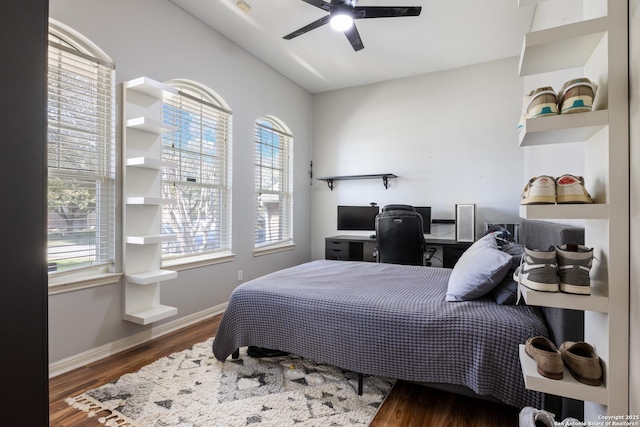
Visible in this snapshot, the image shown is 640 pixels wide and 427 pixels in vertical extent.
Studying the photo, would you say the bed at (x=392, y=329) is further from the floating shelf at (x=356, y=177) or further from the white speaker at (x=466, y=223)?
the floating shelf at (x=356, y=177)

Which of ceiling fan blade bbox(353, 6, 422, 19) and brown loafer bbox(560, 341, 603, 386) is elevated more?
ceiling fan blade bbox(353, 6, 422, 19)

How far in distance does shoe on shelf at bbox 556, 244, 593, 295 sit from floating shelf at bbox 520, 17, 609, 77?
25.0 inches

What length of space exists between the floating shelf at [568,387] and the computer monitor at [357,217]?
3.39 meters

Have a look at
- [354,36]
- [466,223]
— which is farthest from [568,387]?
[466,223]

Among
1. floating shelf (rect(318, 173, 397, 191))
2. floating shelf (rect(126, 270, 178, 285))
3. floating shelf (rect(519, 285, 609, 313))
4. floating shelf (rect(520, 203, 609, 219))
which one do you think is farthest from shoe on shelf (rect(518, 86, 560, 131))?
floating shelf (rect(318, 173, 397, 191))

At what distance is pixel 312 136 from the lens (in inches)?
198

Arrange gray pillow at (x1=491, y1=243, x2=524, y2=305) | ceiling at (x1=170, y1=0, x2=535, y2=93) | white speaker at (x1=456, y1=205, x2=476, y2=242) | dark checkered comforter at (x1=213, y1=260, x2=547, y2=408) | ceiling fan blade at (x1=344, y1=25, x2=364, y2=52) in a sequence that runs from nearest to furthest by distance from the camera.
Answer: dark checkered comforter at (x1=213, y1=260, x2=547, y2=408) → gray pillow at (x1=491, y1=243, x2=524, y2=305) → ceiling fan blade at (x1=344, y1=25, x2=364, y2=52) → ceiling at (x1=170, y1=0, x2=535, y2=93) → white speaker at (x1=456, y1=205, x2=476, y2=242)

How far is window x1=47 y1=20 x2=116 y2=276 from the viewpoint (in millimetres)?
2047

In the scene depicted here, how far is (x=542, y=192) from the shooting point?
95 cm

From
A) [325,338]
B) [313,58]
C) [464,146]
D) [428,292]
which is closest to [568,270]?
[428,292]

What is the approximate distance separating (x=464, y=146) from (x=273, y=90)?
2.62 m

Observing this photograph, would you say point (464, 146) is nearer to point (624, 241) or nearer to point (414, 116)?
point (414, 116)

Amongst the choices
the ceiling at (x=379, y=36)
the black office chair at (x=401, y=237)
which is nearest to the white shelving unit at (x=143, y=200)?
the ceiling at (x=379, y=36)

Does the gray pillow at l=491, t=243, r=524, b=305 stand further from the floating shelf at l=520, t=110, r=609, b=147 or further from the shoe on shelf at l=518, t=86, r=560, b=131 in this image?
the shoe on shelf at l=518, t=86, r=560, b=131
